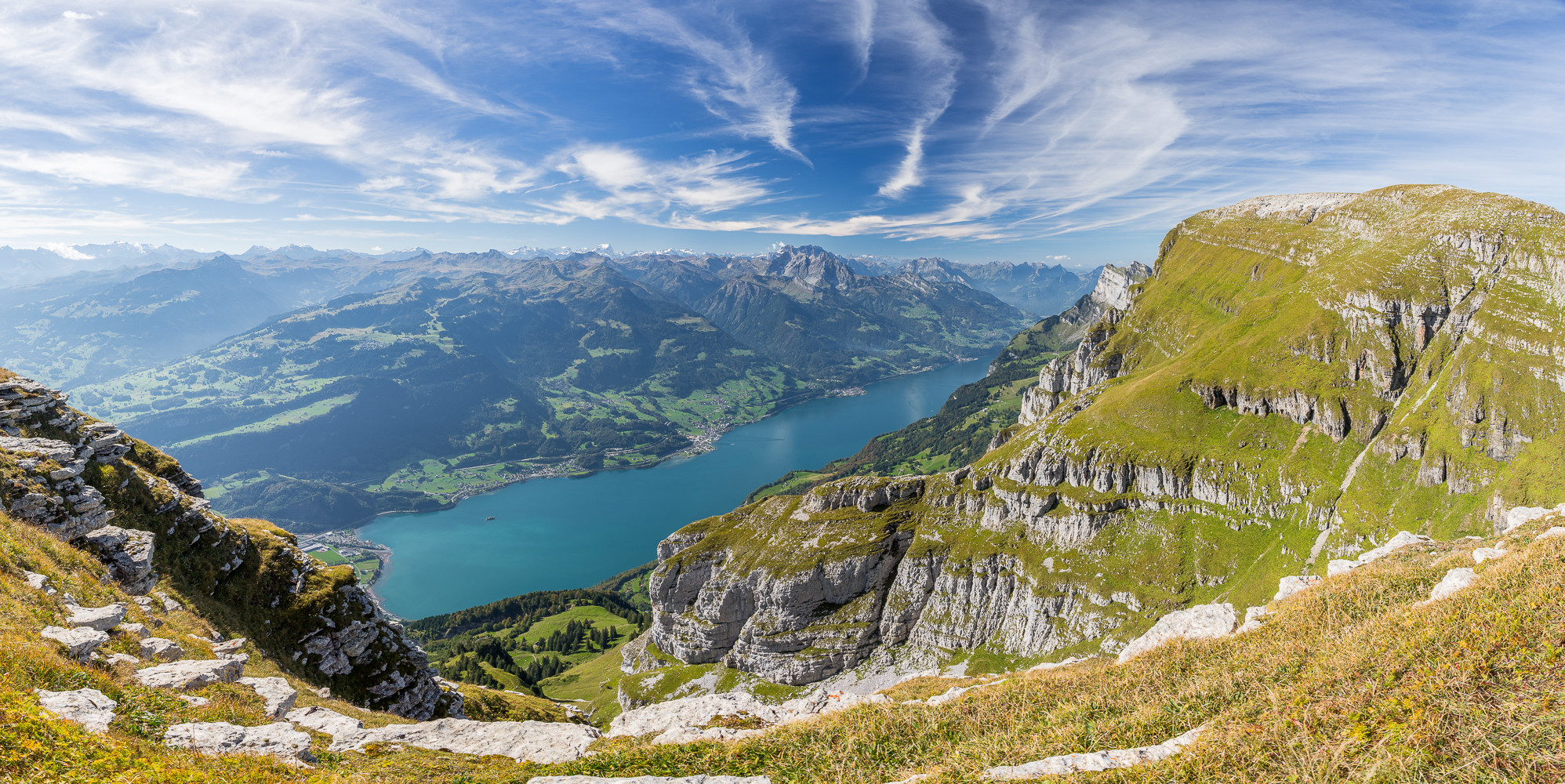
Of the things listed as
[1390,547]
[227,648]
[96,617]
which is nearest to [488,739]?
[96,617]

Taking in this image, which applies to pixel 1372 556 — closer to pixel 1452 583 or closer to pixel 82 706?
pixel 1452 583

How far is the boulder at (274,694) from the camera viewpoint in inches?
621

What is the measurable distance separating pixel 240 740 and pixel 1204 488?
113m

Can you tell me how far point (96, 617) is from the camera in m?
16.3

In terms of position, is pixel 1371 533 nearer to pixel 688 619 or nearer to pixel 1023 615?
pixel 1023 615

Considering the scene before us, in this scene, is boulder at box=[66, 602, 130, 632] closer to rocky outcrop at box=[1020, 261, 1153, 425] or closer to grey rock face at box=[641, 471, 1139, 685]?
grey rock face at box=[641, 471, 1139, 685]

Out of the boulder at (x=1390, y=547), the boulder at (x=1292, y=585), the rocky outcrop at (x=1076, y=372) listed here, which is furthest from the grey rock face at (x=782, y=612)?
the rocky outcrop at (x=1076, y=372)

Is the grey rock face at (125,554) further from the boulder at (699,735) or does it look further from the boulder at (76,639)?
the boulder at (699,735)

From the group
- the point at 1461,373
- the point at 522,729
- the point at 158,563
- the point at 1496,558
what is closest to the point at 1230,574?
the point at 1461,373

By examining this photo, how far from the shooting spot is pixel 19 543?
709 inches

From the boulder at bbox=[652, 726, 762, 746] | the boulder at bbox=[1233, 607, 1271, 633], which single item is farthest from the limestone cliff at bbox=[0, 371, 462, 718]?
the boulder at bbox=[1233, 607, 1271, 633]

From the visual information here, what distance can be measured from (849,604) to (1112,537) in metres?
45.4

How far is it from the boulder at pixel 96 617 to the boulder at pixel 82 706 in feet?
25.1

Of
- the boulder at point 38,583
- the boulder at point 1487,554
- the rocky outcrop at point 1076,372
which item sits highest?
the boulder at point 38,583
